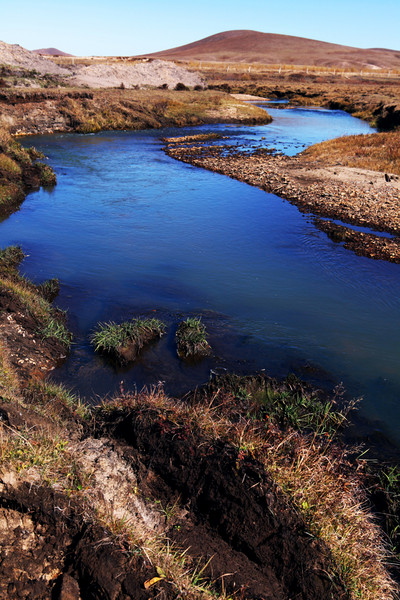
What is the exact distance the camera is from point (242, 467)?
3.99 metres

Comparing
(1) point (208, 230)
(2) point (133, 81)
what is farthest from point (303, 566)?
(2) point (133, 81)

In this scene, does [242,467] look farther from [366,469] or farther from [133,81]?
[133,81]

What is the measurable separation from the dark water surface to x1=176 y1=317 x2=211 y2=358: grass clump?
0.83 feet

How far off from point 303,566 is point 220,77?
333 ft

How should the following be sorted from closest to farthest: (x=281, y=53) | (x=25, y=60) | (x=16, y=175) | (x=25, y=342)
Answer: (x=25, y=342), (x=16, y=175), (x=25, y=60), (x=281, y=53)

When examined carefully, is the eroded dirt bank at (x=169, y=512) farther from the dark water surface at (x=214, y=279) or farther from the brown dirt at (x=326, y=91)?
the brown dirt at (x=326, y=91)

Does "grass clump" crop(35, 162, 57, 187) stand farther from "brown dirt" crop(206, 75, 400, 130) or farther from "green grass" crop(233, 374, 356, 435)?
"brown dirt" crop(206, 75, 400, 130)

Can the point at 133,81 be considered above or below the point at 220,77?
below

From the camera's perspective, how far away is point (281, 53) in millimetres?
154250

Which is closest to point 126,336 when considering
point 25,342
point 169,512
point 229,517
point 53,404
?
point 25,342

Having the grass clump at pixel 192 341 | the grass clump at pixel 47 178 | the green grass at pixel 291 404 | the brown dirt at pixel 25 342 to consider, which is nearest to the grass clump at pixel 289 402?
the green grass at pixel 291 404

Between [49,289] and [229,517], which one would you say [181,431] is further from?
[49,289]

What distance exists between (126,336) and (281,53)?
577 feet

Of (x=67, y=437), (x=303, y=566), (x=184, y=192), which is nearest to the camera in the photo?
(x=303, y=566)
